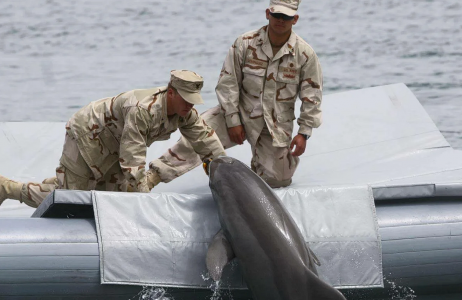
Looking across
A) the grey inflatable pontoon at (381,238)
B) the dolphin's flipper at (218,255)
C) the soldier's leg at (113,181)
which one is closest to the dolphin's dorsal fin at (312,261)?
the grey inflatable pontoon at (381,238)

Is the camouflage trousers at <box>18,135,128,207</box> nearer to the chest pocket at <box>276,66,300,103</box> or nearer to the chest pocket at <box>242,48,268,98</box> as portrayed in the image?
the chest pocket at <box>242,48,268,98</box>

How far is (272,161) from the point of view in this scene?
7.32 meters

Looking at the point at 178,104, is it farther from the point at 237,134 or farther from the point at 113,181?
Answer: the point at 237,134

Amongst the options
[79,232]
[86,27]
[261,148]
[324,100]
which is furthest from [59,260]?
[86,27]

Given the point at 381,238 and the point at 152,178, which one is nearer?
the point at 381,238

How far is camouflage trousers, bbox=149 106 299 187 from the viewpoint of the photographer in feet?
23.9

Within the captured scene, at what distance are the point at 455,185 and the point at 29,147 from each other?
12.5 feet

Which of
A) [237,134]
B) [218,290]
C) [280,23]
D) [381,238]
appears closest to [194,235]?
[218,290]

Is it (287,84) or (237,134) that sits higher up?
(287,84)

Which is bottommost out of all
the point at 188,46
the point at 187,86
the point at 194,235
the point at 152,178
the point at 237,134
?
the point at 188,46

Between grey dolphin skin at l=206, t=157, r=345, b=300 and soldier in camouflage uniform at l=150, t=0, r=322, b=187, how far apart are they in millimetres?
1567

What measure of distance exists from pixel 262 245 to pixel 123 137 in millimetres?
1317

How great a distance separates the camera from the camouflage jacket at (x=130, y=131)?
20.1 feet

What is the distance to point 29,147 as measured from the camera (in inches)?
326
